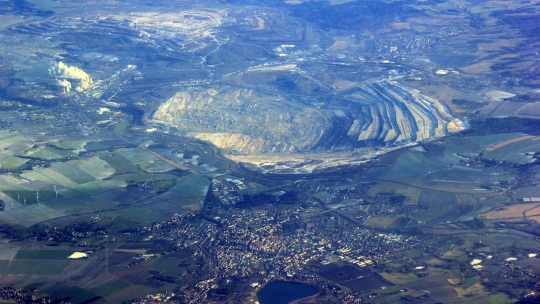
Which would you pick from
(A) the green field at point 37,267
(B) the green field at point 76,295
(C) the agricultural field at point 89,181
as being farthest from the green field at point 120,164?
(B) the green field at point 76,295

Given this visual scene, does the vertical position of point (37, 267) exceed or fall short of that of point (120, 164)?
it falls short

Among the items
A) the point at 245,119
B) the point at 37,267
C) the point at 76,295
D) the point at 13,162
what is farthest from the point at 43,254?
the point at 245,119

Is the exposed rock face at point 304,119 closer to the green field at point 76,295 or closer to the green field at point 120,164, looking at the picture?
the green field at point 120,164

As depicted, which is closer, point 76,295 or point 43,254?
point 76,295

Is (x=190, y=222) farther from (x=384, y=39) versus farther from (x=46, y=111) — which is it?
(x=384, y=39)

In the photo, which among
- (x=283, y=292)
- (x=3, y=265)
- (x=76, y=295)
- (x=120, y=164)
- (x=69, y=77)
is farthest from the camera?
(x=69, y=77)

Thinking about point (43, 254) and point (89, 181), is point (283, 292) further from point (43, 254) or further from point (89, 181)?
point (89, 181)

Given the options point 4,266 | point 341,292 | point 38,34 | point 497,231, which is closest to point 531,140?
point 497,231
